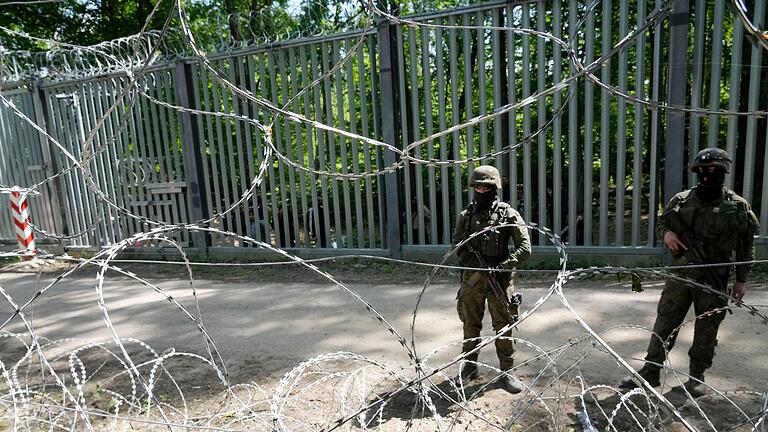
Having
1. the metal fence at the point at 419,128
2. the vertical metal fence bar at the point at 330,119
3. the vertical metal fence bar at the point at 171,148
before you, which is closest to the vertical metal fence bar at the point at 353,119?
the metal fence at the point at 419,128

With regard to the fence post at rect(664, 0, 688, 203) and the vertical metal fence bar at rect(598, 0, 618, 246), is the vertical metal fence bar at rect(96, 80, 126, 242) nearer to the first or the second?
the vertical metal fence bar at rect(598, 0, 618, 246)

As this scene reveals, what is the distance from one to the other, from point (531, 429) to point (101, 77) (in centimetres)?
831

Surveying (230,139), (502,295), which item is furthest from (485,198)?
(230,139)

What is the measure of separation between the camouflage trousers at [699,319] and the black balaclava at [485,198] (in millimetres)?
1206

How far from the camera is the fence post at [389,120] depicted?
21.6 ft

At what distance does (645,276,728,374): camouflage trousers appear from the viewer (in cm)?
303

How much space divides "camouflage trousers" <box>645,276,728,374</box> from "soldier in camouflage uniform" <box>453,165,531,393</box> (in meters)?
0.89

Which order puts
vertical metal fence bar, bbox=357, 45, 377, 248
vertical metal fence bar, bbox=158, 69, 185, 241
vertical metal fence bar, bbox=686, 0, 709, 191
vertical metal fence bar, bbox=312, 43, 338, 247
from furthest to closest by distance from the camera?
vertical metal fence bar, bbox=158, 69, 185, 241 < vertical metal fence bar, bbox=312, 43, 338, 247 < vertical metal fence bar, bbox=357, 45, 377, 248 < vertical metal fence bar, bbox=686, 0, 709, 191

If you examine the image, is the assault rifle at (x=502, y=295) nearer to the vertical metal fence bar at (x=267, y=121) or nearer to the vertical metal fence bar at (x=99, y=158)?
the vertical metal fence bar at (x=267, y=121)

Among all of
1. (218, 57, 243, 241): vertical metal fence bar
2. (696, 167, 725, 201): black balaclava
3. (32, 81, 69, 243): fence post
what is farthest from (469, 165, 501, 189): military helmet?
(32, 81, 69, 243): fence post

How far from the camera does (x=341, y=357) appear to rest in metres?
2.02

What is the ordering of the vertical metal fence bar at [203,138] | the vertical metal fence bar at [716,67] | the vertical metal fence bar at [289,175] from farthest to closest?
the vertical metal fence bar at [203,138]
the vertical metal fence bar at [289,175]
the vertical metal fence bar at [716,67]

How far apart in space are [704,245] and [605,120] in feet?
10.2

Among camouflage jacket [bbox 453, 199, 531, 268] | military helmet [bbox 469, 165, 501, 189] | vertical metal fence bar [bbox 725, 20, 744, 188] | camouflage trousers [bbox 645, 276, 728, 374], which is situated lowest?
camouflage trousers [bbox 645, 276, 728, 374]
